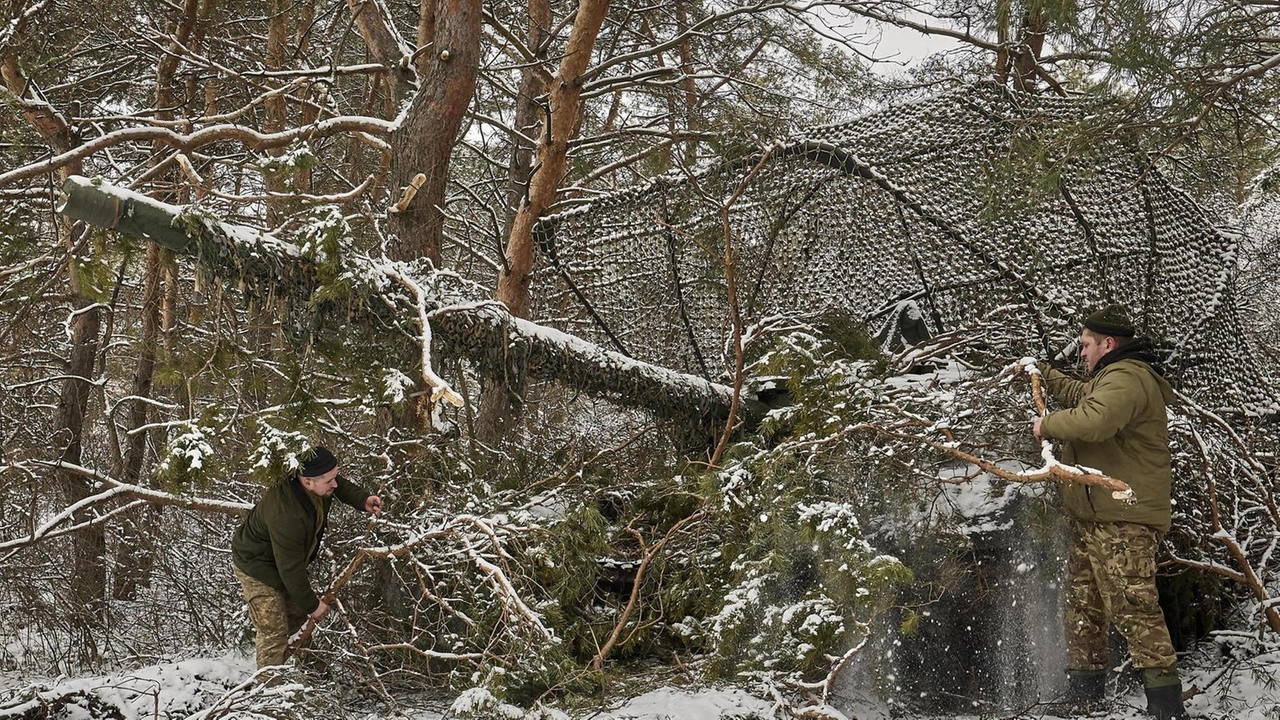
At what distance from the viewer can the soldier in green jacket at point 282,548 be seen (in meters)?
4.71

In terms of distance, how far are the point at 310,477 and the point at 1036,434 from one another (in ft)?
10.4

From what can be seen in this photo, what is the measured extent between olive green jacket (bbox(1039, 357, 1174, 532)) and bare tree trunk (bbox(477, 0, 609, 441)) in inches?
147

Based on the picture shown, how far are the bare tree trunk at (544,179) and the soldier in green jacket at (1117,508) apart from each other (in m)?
3.72

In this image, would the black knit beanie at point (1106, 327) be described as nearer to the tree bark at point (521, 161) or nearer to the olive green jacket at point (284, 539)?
the tree bark at point (521, 161)

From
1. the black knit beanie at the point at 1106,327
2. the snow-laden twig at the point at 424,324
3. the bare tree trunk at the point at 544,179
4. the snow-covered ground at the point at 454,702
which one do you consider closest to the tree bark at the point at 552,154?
the bare tree trunk at the point at 544,179

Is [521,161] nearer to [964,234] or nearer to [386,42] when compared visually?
[386,42]

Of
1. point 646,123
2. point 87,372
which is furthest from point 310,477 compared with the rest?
point 646,123

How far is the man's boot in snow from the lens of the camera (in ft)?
14.2

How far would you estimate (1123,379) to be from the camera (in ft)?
14.2

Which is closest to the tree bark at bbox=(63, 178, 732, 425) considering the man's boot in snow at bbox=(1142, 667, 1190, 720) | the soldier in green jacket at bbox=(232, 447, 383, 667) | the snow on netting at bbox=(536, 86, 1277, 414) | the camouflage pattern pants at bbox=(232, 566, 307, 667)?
the snow on netting at bbox=(536, 86, 1277, 414)

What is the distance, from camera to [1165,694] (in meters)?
4.34

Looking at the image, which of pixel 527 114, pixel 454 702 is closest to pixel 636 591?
pixel 454 702

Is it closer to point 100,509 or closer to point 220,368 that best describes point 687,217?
point 220,368

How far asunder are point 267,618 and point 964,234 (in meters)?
4.18
